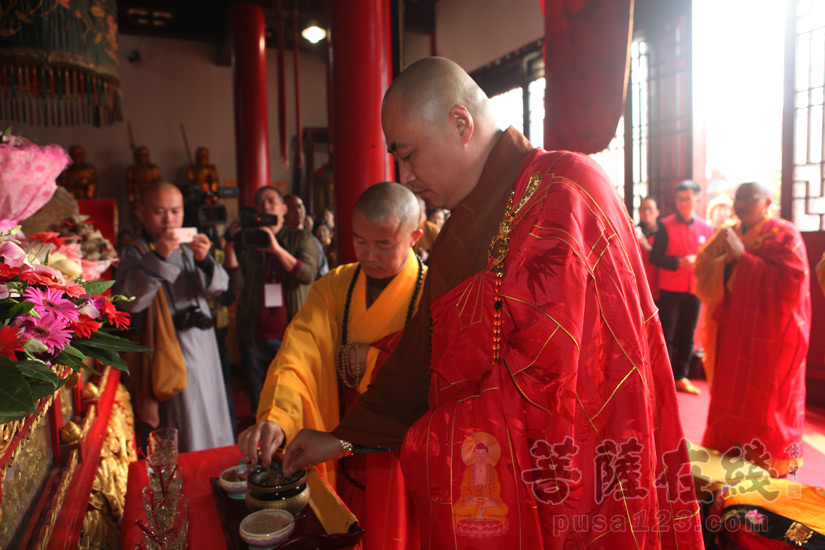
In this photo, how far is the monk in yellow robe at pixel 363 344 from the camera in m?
1.60

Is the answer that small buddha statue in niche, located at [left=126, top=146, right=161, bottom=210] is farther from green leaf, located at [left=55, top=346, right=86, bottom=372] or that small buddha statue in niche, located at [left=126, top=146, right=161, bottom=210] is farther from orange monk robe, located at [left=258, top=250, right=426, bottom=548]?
green leaf, located at [left=55, top=346, right=86, bottom=372]

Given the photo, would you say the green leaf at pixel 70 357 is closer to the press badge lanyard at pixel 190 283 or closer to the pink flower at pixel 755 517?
the press badge lanyard at pixel 190 283

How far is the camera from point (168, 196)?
2.40 meters

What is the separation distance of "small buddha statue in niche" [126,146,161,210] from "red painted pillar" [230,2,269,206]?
270cm

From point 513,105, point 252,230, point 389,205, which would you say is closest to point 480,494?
point 389,205

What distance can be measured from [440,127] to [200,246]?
180 cm

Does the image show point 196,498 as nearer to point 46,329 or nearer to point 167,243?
point 46,329

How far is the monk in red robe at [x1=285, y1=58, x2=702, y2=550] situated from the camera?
804 mm

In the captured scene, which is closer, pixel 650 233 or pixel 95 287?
pixel 95 287

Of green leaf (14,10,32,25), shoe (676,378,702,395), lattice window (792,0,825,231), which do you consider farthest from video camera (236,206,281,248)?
lattice window (792,0,825,231)

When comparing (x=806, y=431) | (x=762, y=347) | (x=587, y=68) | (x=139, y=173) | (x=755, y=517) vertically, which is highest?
(x=139, y=173)

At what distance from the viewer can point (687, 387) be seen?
→ 4406 mm

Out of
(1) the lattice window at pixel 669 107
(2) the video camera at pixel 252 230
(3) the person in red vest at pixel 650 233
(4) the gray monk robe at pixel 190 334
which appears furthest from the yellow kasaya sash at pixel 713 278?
(4) the gray monk robe at pixel 190 334

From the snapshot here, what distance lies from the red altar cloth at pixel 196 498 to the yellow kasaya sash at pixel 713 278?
2.99m
